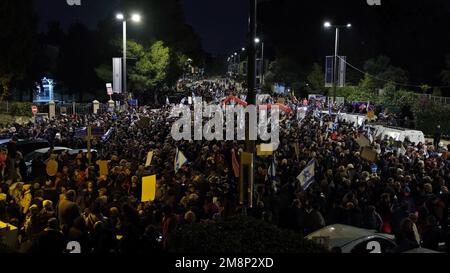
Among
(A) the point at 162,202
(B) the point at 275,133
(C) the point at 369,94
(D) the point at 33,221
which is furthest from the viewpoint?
(C) the point at 369,94

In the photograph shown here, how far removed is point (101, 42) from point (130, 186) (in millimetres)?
39452

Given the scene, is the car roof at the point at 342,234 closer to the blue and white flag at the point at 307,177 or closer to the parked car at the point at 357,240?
the parked car at the point at 357,240

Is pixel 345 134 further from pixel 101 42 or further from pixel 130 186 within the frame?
pixel 101 42

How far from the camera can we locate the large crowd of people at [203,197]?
800cm

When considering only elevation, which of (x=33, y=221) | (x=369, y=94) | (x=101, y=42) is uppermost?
(x=101, y=42)

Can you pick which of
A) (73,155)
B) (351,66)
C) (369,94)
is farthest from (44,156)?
(351,66)

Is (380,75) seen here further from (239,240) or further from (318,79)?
(239,240)

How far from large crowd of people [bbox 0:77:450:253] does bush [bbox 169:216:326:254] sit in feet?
2.23

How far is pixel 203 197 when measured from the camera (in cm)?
1050

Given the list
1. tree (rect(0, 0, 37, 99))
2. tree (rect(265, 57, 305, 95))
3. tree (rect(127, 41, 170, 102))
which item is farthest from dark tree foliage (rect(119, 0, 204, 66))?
tree (rect(265, 57, 305, 95))

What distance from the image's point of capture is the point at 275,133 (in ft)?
68.5

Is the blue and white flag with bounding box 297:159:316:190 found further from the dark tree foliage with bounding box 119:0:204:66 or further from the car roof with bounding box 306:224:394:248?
the dark tree foliage with bounding box 119:0:204:66

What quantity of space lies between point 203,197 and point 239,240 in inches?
216

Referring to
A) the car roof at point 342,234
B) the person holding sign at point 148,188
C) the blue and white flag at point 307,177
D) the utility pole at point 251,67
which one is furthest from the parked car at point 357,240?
the person holding sign at point 148,188
